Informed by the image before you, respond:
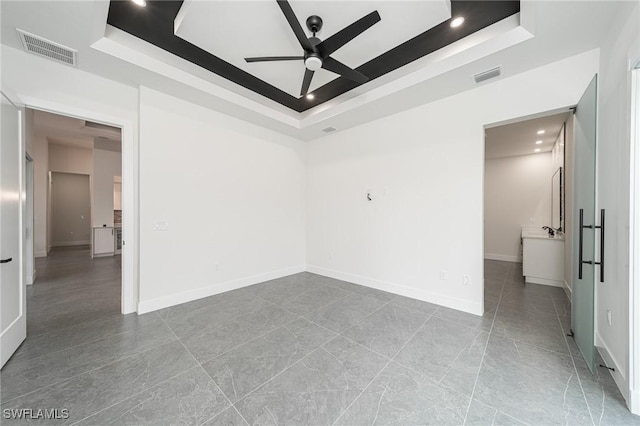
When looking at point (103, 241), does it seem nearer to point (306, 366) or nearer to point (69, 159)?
point (69, 159)

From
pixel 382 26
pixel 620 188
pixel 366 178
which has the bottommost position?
pixel 620 188

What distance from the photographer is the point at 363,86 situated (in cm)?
363

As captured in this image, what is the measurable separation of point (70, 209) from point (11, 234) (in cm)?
913

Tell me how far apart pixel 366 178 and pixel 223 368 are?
3.53 m

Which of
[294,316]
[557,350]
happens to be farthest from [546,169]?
[294,316]

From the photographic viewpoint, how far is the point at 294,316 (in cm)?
310

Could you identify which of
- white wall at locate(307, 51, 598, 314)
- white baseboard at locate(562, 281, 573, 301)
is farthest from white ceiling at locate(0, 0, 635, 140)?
white baseboard at locate(562, 281, 573, 301)

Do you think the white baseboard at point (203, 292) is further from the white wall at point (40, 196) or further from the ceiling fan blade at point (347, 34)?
the white wall at point (40, 196)

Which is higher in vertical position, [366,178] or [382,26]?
[382,26]

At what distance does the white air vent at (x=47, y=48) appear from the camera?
229cm

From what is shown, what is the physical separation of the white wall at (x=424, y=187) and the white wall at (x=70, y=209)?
9.79 m

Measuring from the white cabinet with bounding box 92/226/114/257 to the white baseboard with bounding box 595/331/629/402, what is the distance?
10156 mm

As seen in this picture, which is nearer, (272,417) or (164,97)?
(272,417)

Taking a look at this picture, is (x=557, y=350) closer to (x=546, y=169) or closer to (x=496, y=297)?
(x=496, y=297)
